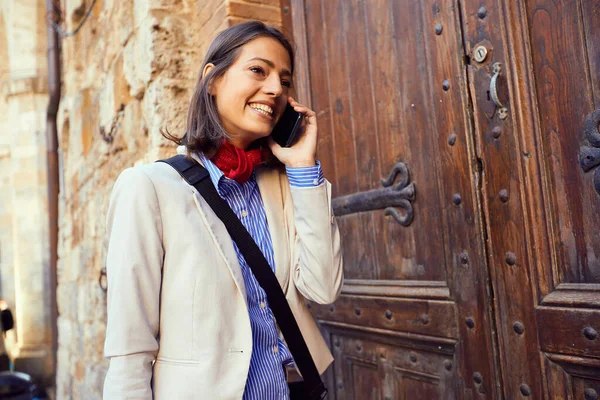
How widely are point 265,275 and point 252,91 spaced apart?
0.48 meters

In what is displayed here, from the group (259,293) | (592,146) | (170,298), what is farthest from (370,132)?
(170,298)

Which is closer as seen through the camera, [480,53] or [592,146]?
[592,146]

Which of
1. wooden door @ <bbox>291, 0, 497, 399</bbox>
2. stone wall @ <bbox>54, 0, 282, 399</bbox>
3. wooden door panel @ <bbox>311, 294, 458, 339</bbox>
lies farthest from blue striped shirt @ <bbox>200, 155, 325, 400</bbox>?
stone wall @ <bbox>54, 0, 282, 399</bbox>

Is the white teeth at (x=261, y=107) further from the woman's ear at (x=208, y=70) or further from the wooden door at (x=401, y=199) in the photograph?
the wooden door at (x=401, y=199)

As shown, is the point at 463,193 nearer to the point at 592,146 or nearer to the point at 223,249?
the point at 592,146

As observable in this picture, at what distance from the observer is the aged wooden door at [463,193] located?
127 cm

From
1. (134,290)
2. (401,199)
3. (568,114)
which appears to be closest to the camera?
(134,290)

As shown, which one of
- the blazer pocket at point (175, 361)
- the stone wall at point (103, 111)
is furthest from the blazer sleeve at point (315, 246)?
the stone wall at point (103, 111)

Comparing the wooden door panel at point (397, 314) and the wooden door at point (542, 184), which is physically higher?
the wooden door at point (542, 184)

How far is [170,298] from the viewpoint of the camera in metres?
1.09

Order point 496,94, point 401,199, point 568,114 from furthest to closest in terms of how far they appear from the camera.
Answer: point 401,199 → point 496,94 → point 568,114

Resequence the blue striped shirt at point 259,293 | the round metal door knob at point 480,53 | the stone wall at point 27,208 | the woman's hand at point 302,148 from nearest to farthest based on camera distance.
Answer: the blue striped shirt at point 259,293, the woman's hand at point 302,148, the round metal door knob at point 480,53, the stone wall at point 27,208

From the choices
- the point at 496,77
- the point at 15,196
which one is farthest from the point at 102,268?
the point at 15,196

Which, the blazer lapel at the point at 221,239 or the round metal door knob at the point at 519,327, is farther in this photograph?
the round metal door knob at the point at 519,327
